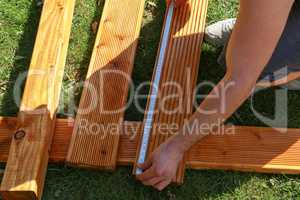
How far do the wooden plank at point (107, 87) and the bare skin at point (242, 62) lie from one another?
0.39 metres

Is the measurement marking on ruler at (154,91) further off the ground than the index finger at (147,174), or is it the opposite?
the measurement marking on ruler at (154,91)

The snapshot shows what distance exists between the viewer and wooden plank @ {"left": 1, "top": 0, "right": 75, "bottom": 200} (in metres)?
2.40

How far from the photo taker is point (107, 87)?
112 inches

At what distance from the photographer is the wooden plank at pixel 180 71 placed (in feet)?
8.98

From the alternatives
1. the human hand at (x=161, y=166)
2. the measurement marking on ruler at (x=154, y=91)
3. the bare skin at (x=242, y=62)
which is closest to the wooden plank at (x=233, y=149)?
the measurement marking on ruler at (x=154, y=91)

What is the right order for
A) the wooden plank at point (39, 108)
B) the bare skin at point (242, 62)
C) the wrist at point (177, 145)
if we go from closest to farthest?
the bare skin at point (242, 62), the wrist at point (177, 145), the wooden plank at point (39, 108)

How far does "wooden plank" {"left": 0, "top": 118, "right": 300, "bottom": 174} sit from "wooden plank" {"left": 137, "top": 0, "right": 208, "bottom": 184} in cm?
14

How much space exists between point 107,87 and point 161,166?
2.39ft

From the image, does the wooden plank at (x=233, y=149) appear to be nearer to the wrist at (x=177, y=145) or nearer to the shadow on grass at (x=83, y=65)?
the shadow on grass at (x=83, y=65)

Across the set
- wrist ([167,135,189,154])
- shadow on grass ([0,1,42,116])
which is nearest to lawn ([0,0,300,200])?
shadow on grass ([0,1,42,116])

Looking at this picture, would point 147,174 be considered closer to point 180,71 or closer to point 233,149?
point 233,149

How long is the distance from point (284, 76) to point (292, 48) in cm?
36

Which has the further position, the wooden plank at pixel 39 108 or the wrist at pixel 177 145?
the wooden plank at pixel 39 108
